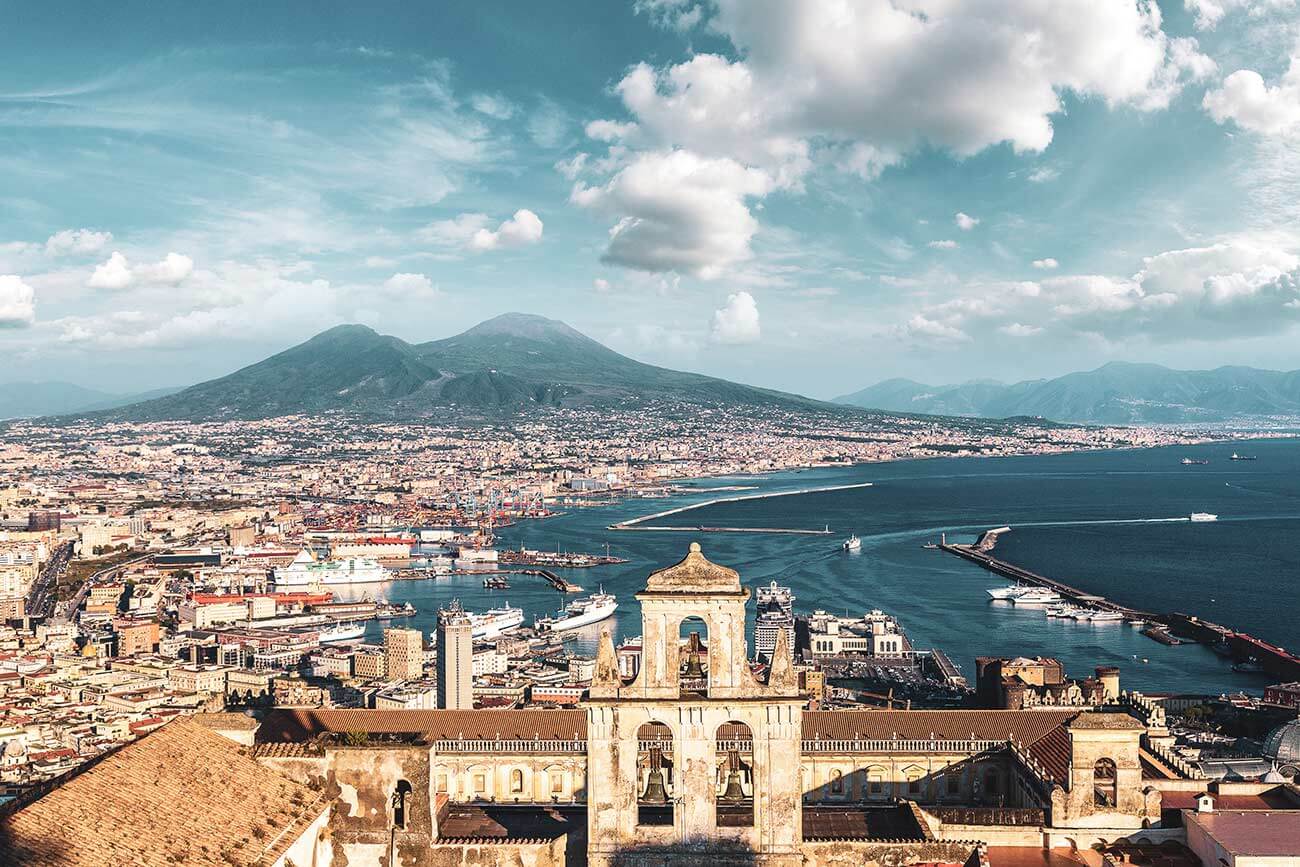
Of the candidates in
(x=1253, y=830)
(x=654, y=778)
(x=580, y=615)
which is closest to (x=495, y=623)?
(x=580, y=615)

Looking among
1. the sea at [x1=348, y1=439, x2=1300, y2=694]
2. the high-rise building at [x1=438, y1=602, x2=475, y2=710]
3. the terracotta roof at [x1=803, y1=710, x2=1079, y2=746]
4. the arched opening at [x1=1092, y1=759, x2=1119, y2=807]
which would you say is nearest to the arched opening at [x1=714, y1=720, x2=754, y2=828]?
the terracotta roof at [x1=803, y1=710, x2=1079, y2=746]

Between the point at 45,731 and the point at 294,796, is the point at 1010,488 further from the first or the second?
the point at 294,796

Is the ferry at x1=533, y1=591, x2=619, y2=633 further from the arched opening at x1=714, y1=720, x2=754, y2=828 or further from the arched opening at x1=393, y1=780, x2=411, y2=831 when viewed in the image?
the arched opening at x1=393, y1=780, x2=411, y2=831

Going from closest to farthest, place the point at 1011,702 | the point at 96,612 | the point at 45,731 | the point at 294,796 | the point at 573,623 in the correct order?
the point at 294,796 → the point at 1011,702 → the point at 45,731 → the point at 573,623 → the point at 96,612

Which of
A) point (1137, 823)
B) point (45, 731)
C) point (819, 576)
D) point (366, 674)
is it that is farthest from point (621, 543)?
point (1137, 823)

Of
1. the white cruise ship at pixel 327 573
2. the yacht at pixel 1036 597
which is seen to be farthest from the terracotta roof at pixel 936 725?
the white cruise ship at pixel 327 573
